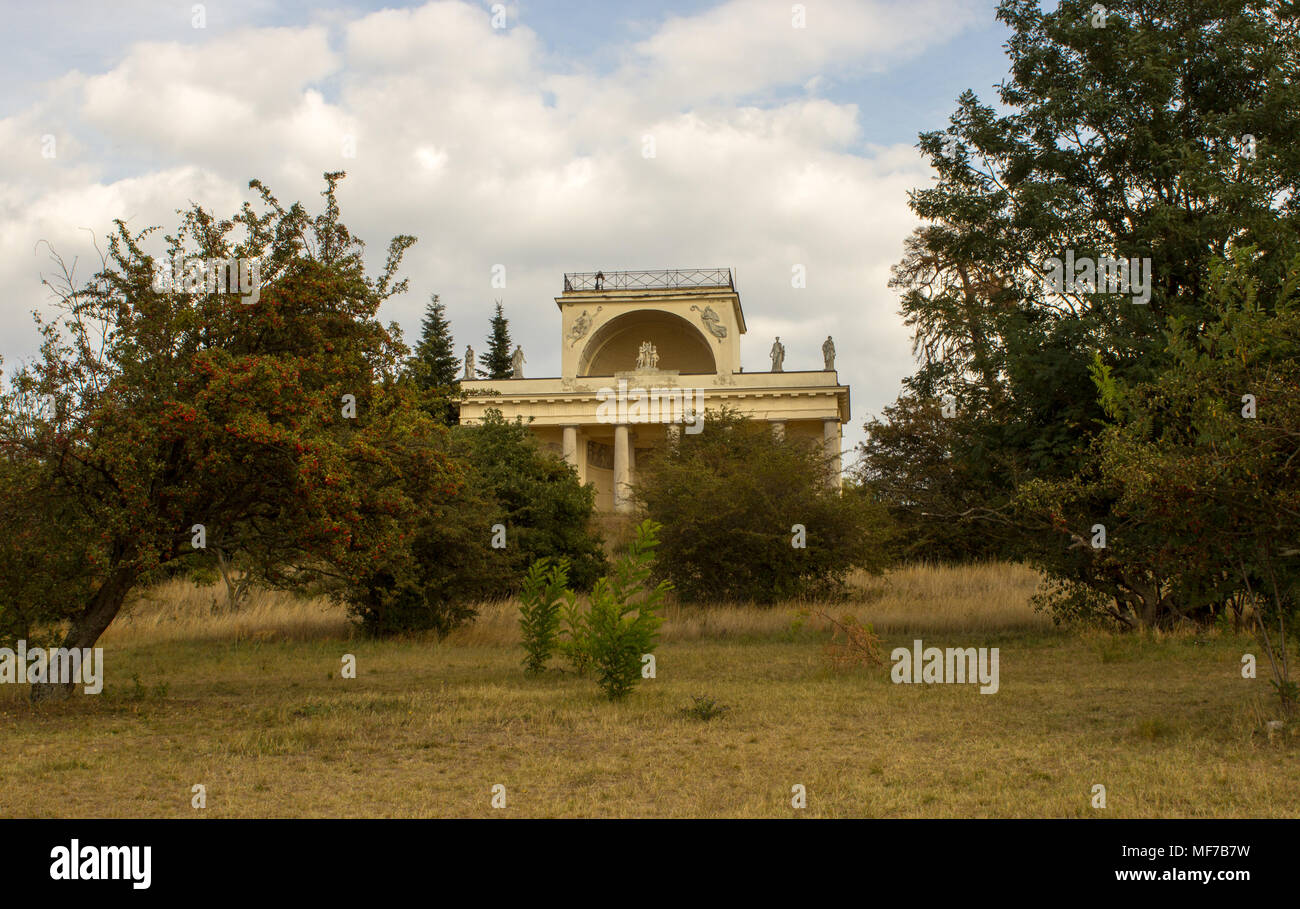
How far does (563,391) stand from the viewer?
5362cm

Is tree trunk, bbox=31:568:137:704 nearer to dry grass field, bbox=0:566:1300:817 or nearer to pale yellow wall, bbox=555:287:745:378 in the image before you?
dry grass field, bbox=0:566:1300:817

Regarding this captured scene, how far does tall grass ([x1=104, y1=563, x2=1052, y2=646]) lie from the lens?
21.1 m

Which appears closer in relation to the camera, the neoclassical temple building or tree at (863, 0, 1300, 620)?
tree at (863, 0, 1300, 620)

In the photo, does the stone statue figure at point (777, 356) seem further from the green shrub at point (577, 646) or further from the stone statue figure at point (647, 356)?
the green shrub at point (577, 646)

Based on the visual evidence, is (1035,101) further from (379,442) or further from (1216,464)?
(379,442)

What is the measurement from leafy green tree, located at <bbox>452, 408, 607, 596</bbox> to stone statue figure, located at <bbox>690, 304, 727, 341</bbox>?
2530 centimetres

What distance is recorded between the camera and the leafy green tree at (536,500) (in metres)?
26.8

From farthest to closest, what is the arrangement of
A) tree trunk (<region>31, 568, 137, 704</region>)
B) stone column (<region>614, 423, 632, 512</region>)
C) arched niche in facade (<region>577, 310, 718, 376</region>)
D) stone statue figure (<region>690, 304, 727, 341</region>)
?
arched niche in facade (<region>577, 310, 718, 376</region>) < stone statue figure (<region>690, 304, 727, 341</region>) < stone column (<region>614, 423, 632, 512</region>) < tree trunk (<region>31, 568, 137, 704</region>)

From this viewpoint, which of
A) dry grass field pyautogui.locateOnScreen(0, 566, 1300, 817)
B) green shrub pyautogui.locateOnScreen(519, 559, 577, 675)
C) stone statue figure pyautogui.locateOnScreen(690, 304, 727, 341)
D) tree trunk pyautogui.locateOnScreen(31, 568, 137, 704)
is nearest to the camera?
dry grass field pyautogui.locateOnScreen(0, 566, 1300, 817)

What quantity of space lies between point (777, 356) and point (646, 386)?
749 centimetres

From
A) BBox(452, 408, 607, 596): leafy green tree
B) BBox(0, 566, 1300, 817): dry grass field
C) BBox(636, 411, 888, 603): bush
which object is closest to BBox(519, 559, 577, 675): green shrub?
BBox(0, 566, 1300, 817): dry grass field

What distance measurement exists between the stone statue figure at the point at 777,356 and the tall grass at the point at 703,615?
28492 millimetres

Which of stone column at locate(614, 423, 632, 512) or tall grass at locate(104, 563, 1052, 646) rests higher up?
stone column at locate(614, 423, 632, 512)

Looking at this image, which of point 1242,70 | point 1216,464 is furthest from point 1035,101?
point 1216,464
